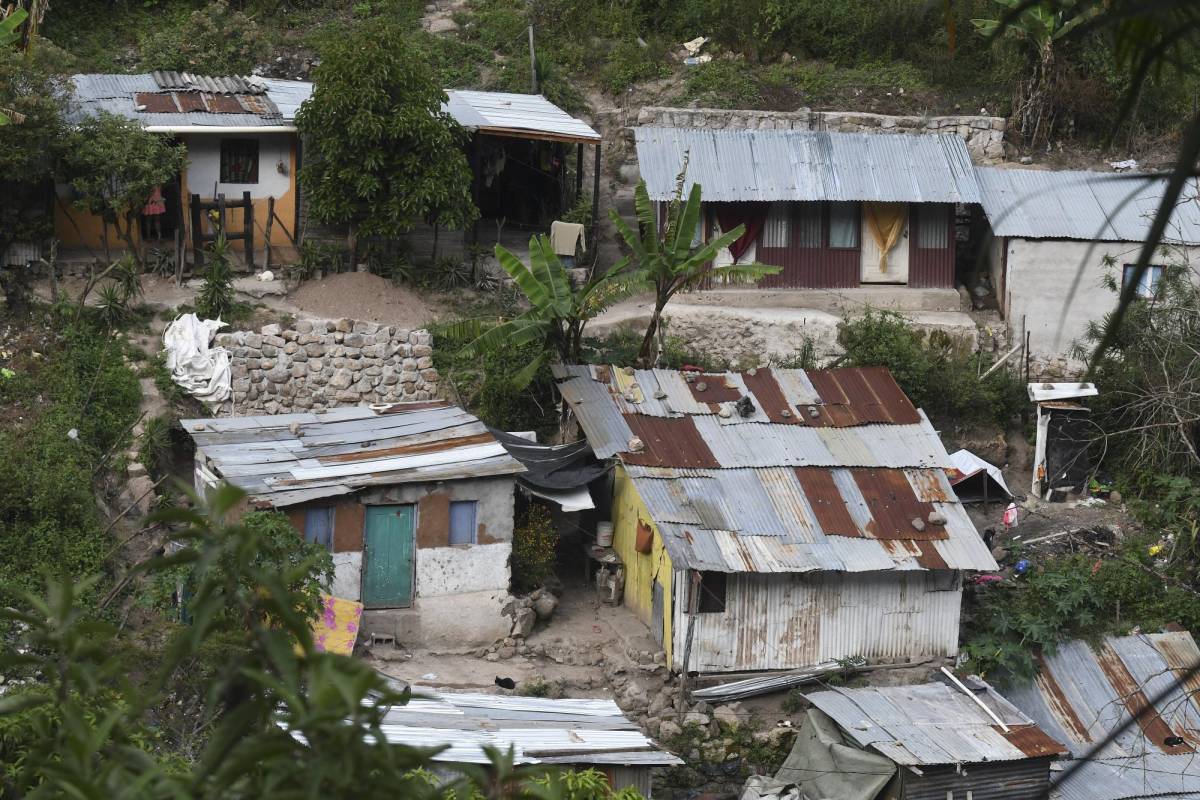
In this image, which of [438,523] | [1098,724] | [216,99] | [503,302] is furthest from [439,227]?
[1098,724]

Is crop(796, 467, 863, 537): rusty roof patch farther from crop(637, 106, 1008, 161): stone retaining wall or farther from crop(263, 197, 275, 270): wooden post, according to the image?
crop(637, 106, 1008, 161): stone retaining wall

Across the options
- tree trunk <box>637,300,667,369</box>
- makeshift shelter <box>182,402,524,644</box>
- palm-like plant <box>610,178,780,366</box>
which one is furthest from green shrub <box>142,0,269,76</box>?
makeshift shelter <box>182,402,524,644</box>

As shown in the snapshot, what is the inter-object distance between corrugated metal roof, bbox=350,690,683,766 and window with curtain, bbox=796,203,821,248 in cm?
1011

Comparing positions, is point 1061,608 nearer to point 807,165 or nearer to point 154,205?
point 807,165

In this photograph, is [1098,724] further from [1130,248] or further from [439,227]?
[439,227]

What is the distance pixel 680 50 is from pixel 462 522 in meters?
14.0

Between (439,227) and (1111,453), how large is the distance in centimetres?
973

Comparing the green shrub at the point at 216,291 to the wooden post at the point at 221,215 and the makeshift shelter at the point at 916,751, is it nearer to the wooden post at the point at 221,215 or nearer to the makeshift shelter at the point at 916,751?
the wooden post at the point at 221,215

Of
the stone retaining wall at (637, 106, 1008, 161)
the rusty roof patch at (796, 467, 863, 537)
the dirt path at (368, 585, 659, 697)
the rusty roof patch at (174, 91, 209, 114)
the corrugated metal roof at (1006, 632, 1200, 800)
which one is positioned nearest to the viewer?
the corrugated metal roof at (1006, 632, 1200, 800)

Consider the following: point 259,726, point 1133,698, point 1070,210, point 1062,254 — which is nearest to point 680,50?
point 1070,210

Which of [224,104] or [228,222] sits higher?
[224,104]

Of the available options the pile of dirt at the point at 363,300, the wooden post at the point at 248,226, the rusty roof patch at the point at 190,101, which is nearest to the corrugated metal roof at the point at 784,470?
the pile of dirt at the point at 363,300

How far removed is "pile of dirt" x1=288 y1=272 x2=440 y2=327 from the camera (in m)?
18.7

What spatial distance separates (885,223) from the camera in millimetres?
20656
